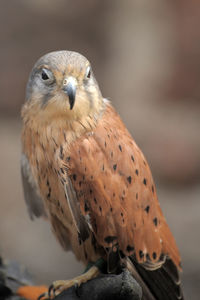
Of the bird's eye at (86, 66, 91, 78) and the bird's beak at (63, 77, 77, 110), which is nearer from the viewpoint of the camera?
→ the bird's beak at (63, 77, 77, 110)

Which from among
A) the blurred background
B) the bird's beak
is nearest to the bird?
the bird's beak

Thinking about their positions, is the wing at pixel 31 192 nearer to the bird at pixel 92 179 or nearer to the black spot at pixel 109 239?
the bird at pixel 92 179

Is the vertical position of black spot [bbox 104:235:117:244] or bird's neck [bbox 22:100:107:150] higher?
bird's neck [bbox 22:100:107:150]

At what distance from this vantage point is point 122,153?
1.43 meters

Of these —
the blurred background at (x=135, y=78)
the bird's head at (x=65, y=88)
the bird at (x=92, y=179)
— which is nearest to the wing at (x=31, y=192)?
the bird at (x=92, y=179)

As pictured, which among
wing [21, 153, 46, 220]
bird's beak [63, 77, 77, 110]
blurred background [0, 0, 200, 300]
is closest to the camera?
bird's beak [63, 77, 77, 110]

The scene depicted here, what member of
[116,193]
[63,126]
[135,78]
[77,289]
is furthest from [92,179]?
[135,78]

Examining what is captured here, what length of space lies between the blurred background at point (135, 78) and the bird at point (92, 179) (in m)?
0.73

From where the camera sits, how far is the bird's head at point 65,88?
1435 millimetres

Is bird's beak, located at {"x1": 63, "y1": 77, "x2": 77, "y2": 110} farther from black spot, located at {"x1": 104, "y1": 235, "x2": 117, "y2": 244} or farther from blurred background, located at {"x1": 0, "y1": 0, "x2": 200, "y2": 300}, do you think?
blurred background, located at {"x1": 0, "y1": 0, "x2": 200, "y2": 300}

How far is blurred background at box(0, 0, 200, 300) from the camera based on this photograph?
7.29ft

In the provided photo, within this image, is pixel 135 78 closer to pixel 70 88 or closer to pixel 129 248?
pixel 70 88

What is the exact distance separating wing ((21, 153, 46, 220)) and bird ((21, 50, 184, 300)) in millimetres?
80

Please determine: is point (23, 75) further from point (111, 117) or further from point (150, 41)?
point (111, 117)
